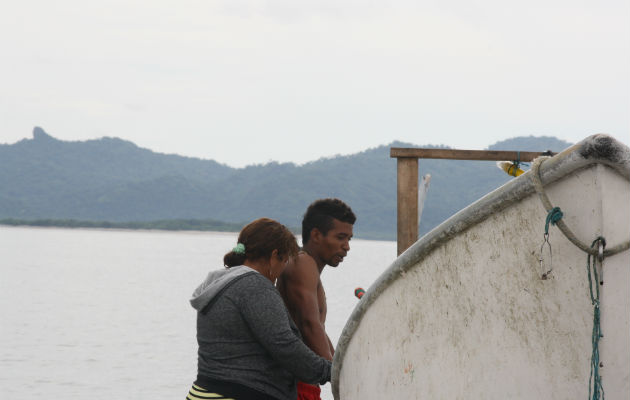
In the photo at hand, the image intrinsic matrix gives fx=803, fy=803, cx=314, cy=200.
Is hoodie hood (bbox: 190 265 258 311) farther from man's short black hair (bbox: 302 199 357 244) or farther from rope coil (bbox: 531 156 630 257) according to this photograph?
rope coil (bbox: 531 156 630 257)

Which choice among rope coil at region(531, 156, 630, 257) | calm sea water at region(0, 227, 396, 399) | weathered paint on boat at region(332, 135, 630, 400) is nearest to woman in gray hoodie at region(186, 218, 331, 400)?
weathered paint on boat at region(332, 135, 630, 400)

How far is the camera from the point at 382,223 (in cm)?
13575

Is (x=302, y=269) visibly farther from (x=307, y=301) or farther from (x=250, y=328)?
(x=250, y=328)

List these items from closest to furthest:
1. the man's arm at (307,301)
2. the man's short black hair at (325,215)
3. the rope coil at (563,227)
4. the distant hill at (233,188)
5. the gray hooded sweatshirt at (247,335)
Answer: the rope coil at (563,227) < the gray hooded sweatshirt at (247,335) < the man's arm at (307,301) < the man's short black hair at (325,215) < the distant hill at (233,188)

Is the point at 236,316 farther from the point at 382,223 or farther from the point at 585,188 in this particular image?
the point at 382,223

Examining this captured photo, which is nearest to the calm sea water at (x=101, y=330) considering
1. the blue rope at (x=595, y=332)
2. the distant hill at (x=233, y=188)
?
the blue rope at (x=595, y=332)

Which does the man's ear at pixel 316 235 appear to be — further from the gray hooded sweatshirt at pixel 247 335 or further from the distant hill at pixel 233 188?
the distant hill at pixel 233 188

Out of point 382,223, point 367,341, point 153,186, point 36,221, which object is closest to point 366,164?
point 382,223

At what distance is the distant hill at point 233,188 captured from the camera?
5369 inches

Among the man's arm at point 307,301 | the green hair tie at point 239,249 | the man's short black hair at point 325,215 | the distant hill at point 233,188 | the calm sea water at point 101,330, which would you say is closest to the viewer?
the green hair tie at point 239,249

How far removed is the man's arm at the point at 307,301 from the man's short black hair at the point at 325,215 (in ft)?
0.64

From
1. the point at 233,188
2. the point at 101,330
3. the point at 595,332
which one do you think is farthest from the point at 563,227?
the point at 233,188

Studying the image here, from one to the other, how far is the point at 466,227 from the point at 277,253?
2.52ft

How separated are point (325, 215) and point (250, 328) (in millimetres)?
846
